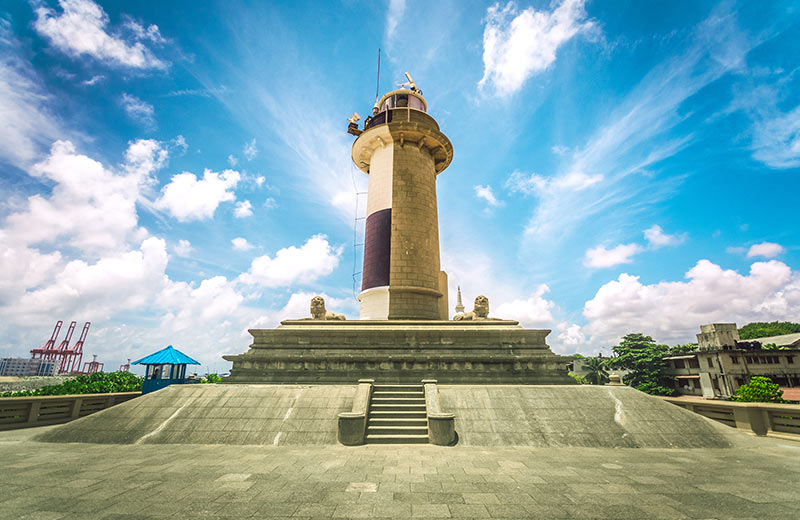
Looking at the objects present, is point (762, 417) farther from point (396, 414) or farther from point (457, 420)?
point (396, 414)

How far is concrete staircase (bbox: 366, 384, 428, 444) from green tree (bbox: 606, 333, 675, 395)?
46661 mm

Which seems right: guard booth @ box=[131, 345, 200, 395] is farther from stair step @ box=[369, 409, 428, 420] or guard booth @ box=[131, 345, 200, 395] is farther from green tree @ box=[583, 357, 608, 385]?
green tree @ box=[583, 357, 608, 385]

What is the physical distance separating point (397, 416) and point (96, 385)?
16844mm

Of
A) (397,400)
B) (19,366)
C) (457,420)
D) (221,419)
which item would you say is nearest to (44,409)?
(221,419)

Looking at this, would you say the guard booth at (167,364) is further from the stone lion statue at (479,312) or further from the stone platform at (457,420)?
the stone lion statue at (479,312)

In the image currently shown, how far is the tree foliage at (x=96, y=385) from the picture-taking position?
15.9m

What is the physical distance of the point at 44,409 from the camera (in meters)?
13.6

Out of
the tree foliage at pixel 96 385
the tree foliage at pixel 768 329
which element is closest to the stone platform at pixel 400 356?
the tree foliage at pixel 96 385

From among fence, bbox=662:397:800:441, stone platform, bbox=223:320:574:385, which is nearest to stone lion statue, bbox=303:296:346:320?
stone platform, bbox=223:320:574:385

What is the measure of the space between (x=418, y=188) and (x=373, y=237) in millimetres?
4998

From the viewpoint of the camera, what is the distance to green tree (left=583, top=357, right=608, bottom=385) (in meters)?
51.7

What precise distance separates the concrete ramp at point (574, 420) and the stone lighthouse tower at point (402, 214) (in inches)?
401

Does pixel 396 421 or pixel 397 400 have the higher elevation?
pixel 397 400

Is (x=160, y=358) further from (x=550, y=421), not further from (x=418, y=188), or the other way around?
(x=550, y=421)
